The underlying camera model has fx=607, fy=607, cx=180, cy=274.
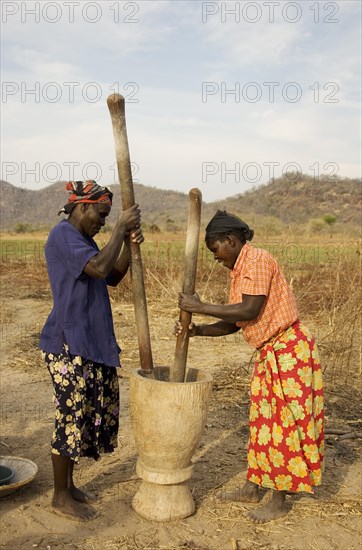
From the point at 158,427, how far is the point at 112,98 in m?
1.58

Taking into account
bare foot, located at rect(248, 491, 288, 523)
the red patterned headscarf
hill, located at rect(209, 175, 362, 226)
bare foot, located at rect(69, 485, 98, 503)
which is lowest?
bare foot, located at rect(248, 491, 288, 523)

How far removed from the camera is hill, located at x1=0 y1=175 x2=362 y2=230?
41028mm

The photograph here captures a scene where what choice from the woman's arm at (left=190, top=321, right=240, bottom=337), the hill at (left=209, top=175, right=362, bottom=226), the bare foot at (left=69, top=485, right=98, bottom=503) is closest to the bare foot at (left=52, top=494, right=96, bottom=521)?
the bare foot at (left=69, top=485, right=98, bottom=503)

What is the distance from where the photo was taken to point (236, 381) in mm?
5480

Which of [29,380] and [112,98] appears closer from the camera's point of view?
[112,98]

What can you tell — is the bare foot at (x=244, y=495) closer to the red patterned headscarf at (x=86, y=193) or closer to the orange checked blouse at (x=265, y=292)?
the orange checked blouse at (x=265, y=292)

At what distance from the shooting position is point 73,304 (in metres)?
2.97

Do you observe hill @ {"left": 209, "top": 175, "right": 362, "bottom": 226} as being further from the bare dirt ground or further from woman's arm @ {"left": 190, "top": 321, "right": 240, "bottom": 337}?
woman's arm @ {"left": 190, "top": 321, "right": 240, "bottom": 337}

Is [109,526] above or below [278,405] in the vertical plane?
below

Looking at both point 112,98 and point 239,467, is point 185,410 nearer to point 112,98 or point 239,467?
point 239,467

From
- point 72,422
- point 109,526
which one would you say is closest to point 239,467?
point 109,526

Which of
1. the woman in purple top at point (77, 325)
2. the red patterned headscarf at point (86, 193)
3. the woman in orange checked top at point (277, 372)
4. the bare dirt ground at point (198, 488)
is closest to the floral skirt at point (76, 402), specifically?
the woman in purple top at point (77, 325)

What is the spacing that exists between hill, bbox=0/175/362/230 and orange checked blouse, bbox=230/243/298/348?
81.6 feet

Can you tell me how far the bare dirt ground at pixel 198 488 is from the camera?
9.57ft
